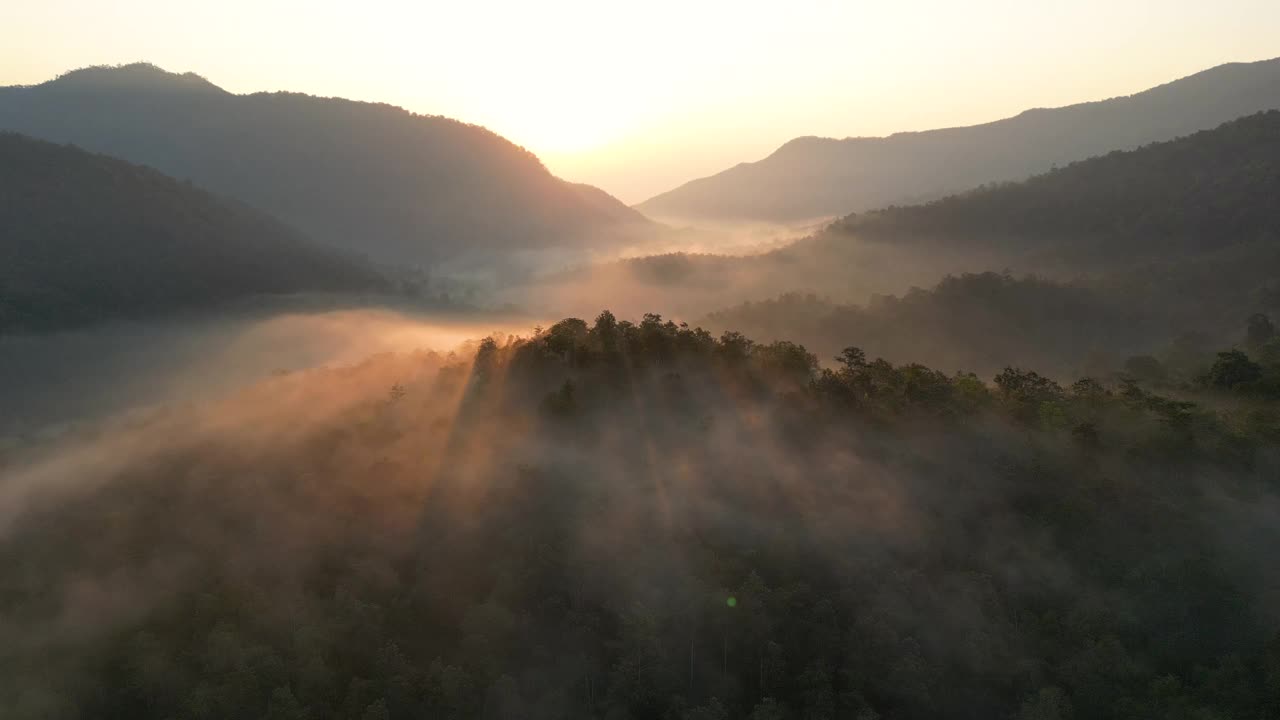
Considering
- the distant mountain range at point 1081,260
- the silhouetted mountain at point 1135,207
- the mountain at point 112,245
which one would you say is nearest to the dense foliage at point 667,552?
the distant mountain range at point 1081,260

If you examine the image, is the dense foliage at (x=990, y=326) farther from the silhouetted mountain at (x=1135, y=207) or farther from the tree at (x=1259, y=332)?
the silhouetted mountain at (x=1135, y=207)

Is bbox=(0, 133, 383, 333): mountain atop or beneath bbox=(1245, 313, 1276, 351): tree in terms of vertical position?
atop

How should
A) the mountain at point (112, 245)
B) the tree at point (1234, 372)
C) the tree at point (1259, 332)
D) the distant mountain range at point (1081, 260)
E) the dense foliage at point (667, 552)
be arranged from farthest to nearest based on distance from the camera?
the mountain at point (112, 245)
the distant mountain range at point (1081, 260)
the tree at point (1259, 332)
the tree at point (1234, 372)
the dense foliage at point (667, 552)

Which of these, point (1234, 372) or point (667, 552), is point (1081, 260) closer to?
point (1234, 372)

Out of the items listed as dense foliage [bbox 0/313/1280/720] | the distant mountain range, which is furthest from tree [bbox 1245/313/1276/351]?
dense foliage [bbox 0/313/1280/720]

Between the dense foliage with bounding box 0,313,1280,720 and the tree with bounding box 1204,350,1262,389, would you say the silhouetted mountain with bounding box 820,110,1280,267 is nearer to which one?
the tree with bounding box 1204,350,1262,389

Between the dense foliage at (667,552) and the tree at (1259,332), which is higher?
the dense foliage at (667,552)
